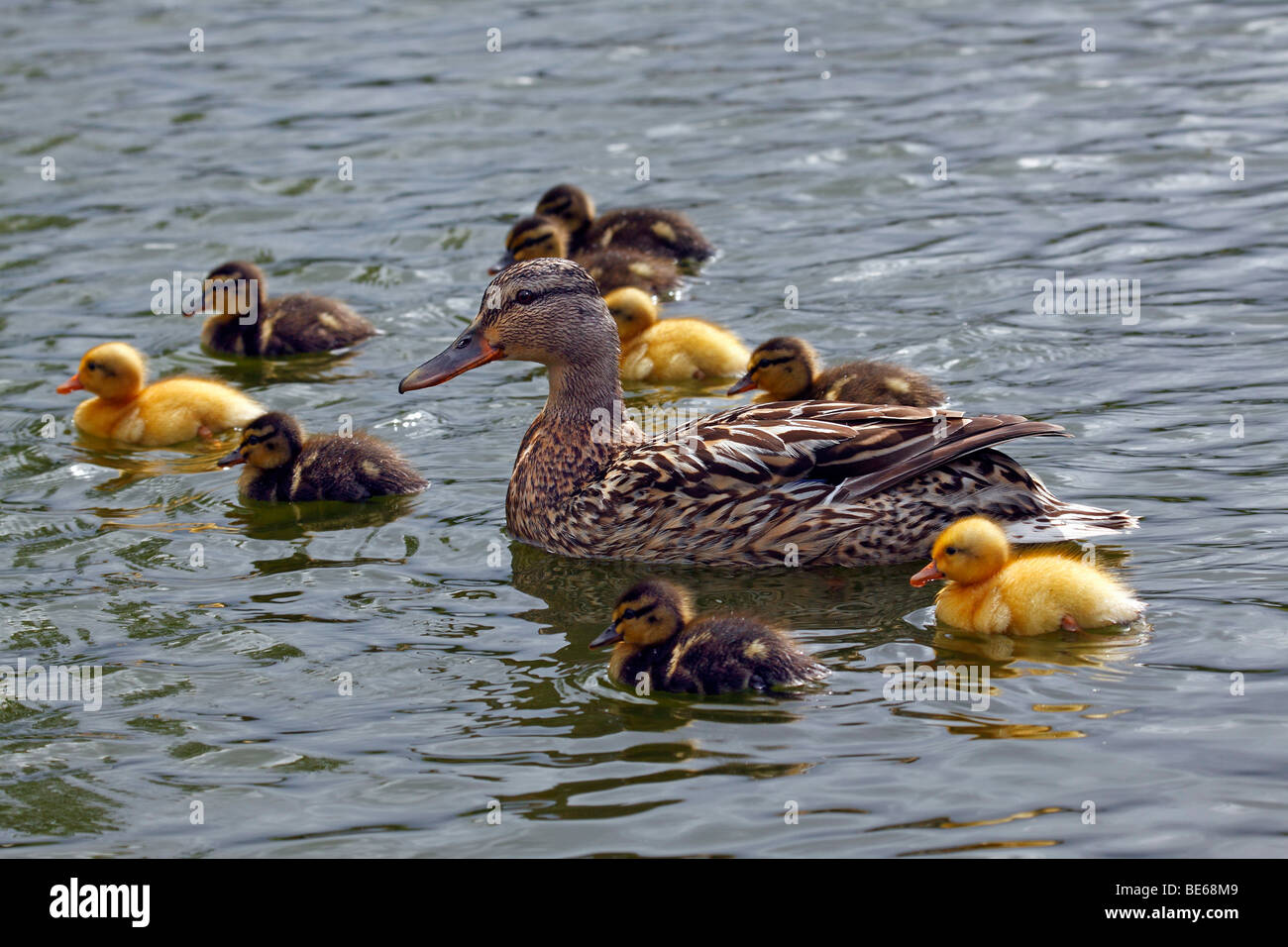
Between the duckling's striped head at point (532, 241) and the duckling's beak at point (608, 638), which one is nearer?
Answer: the duckling's beak at point (608, 638)

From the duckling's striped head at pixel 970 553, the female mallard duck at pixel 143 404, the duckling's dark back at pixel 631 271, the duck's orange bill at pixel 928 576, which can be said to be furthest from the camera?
the duckling's dark back at pixel 631 271

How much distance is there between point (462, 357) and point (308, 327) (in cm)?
282

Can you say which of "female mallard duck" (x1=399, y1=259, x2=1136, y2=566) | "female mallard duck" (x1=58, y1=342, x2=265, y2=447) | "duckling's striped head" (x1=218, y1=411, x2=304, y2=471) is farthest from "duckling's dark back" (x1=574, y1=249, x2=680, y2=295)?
"female mallard duck" (x1=399, y1=259, x2=1136, y2=566)

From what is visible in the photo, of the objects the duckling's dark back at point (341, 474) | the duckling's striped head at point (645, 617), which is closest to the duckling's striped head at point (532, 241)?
the duckling's dark back at point (341, 474)

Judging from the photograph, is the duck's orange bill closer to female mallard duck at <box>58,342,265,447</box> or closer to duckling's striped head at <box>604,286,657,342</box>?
duckling's striped head at <box>604,286,657,342</box>

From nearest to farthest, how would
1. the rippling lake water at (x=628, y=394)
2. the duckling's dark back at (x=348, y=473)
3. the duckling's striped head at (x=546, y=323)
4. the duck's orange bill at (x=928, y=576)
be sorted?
the rippling lake water at (x=628, y=394) → the duck's orange bill at (x=928, y=576) → the duckling's striped head at (x=546, y=323) → the duckling's dark back at (x=348, y=473)

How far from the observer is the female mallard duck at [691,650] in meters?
6.22

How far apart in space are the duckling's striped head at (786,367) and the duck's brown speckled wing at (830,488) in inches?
55.7

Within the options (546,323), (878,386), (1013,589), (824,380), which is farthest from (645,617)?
(824,380)

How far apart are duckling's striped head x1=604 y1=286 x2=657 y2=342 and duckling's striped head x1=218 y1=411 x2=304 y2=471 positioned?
7.71ft

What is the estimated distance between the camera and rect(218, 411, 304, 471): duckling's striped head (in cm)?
881

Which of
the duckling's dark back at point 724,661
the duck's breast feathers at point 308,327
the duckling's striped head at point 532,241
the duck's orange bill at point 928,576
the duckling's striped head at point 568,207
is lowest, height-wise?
the duckling's dark back at point 724,661

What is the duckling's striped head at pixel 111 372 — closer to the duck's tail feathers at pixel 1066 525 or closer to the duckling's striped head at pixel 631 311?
the duckling's striped head at pixel 631 311

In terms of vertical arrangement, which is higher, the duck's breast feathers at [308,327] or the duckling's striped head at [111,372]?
the duck's breast feathers at [308,327]
